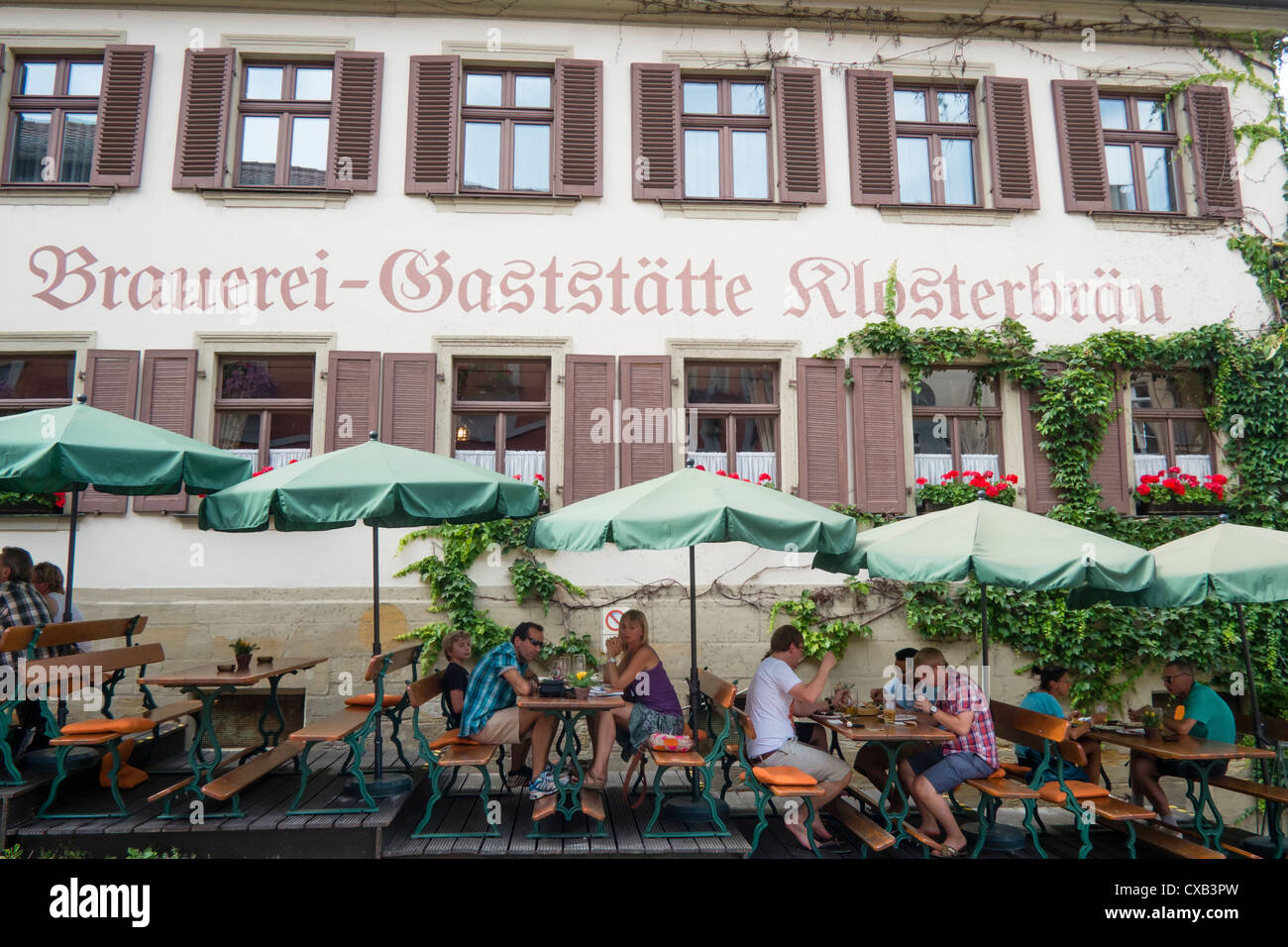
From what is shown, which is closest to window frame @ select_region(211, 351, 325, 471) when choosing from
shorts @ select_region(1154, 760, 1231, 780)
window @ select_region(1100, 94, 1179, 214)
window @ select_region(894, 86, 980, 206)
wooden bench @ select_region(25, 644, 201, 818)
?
wooden bench @ select_region(25, 644, 201, 818)

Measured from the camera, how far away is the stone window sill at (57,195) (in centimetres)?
924

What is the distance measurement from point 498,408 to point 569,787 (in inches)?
190

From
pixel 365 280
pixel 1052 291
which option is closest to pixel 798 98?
pixel 1052 291

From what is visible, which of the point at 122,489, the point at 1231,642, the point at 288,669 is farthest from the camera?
the point at 1231,642

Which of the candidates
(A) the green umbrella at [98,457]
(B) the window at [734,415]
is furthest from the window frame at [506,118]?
(A) the green umbrella at [98,457]

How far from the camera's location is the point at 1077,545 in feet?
17.3

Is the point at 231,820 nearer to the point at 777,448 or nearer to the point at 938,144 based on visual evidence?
the point at 777,448

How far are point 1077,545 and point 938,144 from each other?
6.61 metres

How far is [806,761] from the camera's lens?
18.1 feet

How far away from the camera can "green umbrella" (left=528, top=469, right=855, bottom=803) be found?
16.5 ft

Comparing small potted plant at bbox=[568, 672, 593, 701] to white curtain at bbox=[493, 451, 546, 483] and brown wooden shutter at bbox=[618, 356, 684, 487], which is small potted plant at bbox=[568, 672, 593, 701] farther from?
white curtain at bbox=[493, 451, 546, 483]

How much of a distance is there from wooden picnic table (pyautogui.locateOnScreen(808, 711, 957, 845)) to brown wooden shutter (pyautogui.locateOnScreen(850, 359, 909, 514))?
371cm

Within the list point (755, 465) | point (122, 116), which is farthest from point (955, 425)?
point (122, 116)

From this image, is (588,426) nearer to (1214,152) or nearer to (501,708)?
(501,708)
